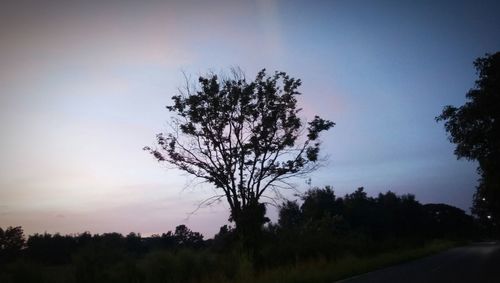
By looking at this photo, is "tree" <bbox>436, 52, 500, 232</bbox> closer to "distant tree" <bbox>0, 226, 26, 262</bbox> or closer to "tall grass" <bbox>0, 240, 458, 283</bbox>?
"tall grass" <bbox>0, 240, 458, 283</bbox>

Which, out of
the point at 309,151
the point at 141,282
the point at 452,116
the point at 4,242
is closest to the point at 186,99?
the point at 309,151

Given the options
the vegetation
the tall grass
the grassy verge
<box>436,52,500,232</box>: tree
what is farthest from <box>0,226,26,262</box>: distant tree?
<box>436,52,500,232</box>: tree

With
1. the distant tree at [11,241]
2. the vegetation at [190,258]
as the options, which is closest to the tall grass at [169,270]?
the vegetation at [190,258]

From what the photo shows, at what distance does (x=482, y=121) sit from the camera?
28984 millimetres

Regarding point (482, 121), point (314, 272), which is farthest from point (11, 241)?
point (482, 121)

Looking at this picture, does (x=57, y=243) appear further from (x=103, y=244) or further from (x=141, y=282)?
(x=141, y=282)

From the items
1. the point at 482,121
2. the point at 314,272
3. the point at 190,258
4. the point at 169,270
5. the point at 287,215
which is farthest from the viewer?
the point at 287,215

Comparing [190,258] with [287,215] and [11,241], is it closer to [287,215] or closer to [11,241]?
[11,241]

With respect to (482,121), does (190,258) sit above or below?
below

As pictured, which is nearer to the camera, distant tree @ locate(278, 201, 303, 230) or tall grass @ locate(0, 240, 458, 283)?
tall grass @ locate(0, 240, 458, 283)

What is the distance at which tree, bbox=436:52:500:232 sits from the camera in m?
27.9

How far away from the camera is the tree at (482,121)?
2794 centimetres

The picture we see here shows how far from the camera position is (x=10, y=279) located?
1847cm

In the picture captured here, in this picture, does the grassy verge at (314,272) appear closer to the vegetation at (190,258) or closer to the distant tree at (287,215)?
the vegetation at (190,258)
